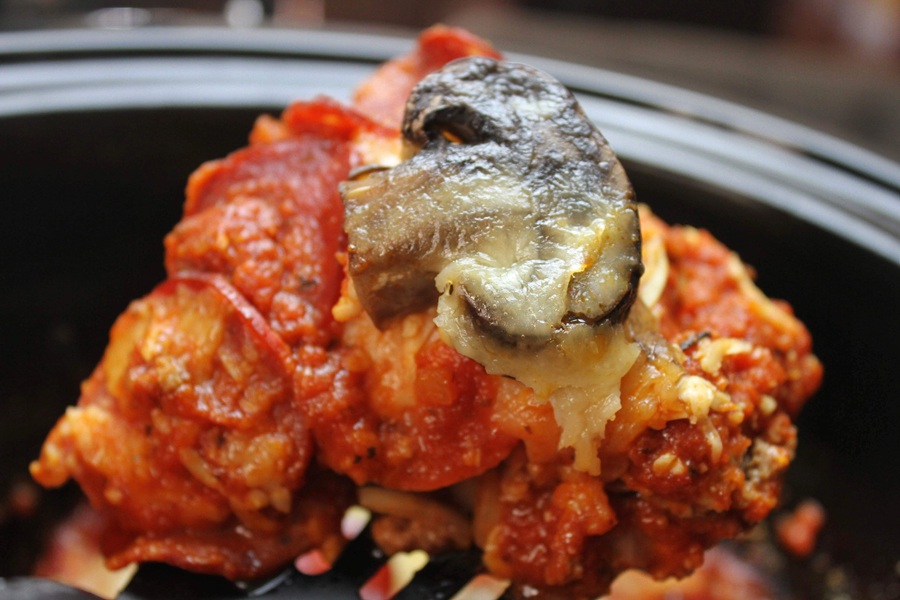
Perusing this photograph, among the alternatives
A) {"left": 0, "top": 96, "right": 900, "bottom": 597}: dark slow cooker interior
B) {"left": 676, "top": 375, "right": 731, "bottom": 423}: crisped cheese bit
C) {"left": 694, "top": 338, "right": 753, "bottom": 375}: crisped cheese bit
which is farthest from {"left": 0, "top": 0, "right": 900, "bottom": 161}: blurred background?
{"left": 676, "top": 375, "right": 731, "bottom": 423}: crisped cheese bit

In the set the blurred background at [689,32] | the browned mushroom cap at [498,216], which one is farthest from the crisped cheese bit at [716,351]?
the blurred background at [689,32]

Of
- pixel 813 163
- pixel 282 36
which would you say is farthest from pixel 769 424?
pixel 282 36

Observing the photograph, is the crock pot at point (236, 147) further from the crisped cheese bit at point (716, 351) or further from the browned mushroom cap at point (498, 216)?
the browned mushroom cap at point (498, 216)

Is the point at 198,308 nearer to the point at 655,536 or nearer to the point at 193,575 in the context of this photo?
the point at 193,575

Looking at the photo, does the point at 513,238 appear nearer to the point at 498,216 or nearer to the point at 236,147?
the point at 498,216

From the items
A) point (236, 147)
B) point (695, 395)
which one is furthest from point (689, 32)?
point (695, 395)
